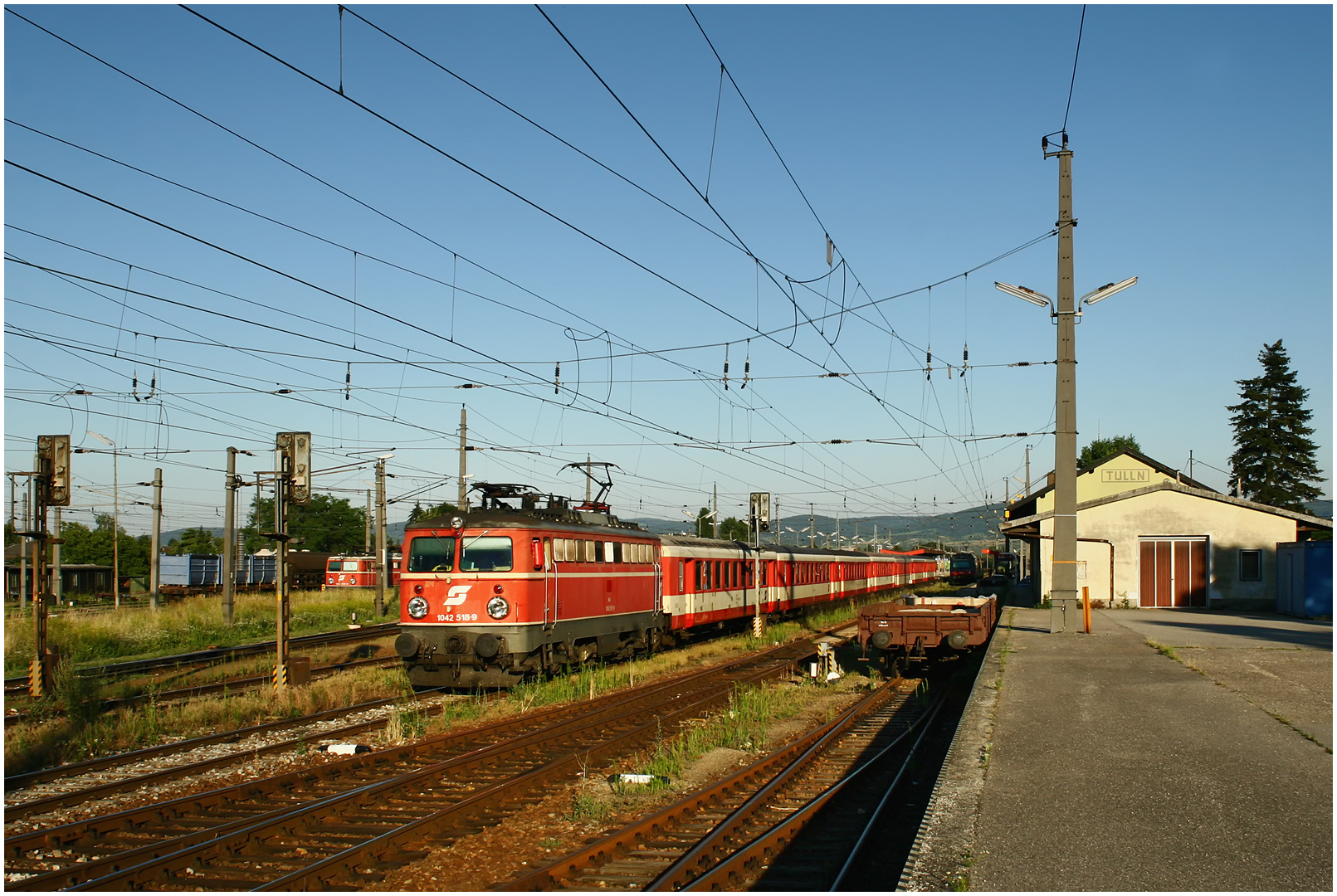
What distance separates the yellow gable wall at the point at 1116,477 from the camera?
46.8m

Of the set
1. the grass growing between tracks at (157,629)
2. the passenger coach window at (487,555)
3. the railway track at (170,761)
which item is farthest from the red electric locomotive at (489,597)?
the grass growing between tracks at (157,629)

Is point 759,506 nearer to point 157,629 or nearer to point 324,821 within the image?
point 157,629

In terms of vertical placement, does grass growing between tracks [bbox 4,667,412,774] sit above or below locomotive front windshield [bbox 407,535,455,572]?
below

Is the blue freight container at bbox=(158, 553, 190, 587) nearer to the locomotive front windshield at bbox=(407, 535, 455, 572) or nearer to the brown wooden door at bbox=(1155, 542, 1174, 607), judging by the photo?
the locomotive front windshield at bbox=(407, 535, 455, 572)

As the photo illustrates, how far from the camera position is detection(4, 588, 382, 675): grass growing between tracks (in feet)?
77.2

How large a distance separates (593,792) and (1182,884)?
19.0 ft

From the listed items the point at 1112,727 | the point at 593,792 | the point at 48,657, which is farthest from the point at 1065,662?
the point at 48,657

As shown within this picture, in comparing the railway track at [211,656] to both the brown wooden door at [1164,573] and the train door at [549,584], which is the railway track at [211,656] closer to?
the train door at [549,584]

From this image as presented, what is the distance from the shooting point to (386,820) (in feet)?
29.2

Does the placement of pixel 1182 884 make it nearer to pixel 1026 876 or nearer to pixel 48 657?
pixel 1026 876

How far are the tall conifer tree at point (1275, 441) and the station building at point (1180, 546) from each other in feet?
140

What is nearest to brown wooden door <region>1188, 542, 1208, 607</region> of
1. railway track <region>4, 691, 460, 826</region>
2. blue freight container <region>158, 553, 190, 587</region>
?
railway track <region>4, 691, 460, 826</region>

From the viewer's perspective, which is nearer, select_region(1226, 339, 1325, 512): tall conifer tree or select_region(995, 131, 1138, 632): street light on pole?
select_region(995, 131, 1138, 632): street light on pole

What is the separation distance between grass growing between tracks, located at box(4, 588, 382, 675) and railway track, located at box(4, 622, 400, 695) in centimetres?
135
